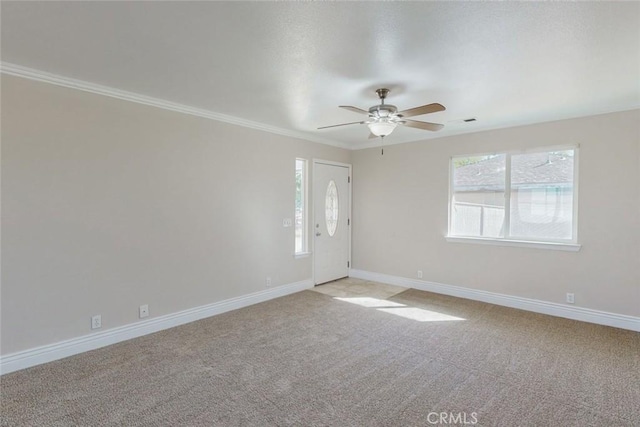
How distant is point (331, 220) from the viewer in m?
5.80

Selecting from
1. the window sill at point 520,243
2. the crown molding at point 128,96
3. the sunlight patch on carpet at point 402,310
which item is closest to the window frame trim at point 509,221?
the window sill at point 520,243

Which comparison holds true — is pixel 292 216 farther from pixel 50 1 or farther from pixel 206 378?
pixel 50 1

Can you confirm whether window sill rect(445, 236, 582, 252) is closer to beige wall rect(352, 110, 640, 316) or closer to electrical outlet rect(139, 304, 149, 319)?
beige wall rect(352, 110, 640, 316)

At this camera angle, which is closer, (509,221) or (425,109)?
(425,109)

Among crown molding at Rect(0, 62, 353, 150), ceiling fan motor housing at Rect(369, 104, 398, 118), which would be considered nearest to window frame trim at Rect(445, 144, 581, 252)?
ceiling fan motor housing at Rect(369, 104, 398, 118)

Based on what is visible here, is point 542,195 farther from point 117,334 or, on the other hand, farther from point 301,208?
point 117,334

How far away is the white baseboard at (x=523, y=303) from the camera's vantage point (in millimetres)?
3713

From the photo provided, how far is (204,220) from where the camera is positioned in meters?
3.97

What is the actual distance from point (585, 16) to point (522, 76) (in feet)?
2.89

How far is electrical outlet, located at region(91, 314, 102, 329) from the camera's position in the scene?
123 inches
